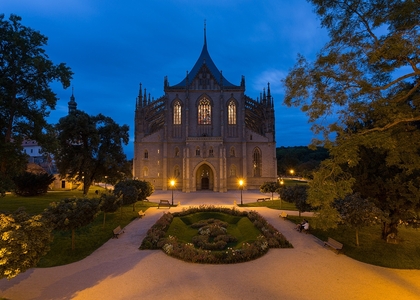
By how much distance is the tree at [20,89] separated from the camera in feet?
40.2

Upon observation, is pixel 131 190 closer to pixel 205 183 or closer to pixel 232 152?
pixel 205 183

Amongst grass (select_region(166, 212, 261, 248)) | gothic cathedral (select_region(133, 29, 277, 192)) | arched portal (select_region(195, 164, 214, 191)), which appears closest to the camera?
grass (select_region(166, 212, 261, 248))

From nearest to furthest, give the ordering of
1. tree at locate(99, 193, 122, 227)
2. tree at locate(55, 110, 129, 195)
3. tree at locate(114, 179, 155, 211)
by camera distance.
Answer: tree at locate(99, 193, 122, 227)
tree at locate(114, 179, 155, 211)
tree at locate(55, 110, 129, 195)

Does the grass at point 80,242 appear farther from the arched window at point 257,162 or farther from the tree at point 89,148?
the arched window at point 257,162

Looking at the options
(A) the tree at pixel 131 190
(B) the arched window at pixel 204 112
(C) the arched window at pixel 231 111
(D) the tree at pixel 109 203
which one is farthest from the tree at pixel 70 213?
(C) the arched window at pixel 231 111

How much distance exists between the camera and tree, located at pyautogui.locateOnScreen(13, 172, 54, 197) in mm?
32875

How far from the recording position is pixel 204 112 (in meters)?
47.9

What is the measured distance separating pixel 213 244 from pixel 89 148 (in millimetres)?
21215

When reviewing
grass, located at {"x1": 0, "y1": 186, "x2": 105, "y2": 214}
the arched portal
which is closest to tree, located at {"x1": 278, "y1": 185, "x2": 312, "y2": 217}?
grass, located at {"x1": 0, "y1": 186, "x2": 105, "y2": 214}

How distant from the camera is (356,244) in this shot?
1548 cm

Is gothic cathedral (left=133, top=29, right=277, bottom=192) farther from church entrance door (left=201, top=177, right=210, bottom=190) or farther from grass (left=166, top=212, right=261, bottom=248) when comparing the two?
grass (left=166, top=212, right=261, bottom=248)

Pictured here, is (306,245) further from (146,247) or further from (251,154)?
(251,154)

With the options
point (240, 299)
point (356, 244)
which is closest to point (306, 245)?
point (356, 244)

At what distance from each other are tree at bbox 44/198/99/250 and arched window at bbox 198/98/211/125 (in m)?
35.1
